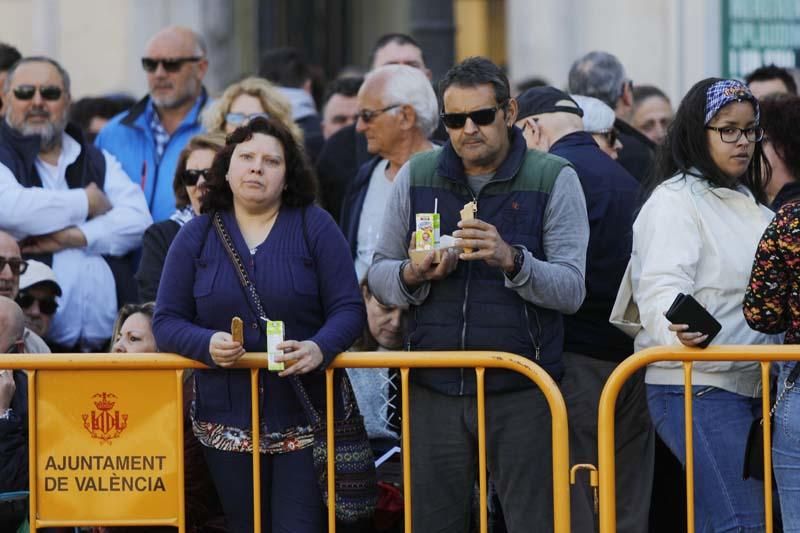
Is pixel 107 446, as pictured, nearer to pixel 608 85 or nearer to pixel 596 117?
pixel 596 117

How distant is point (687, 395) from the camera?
232 inches

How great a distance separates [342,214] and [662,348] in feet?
8.21

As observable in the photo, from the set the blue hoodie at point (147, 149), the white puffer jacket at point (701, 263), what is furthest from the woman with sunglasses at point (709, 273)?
the blue hoodie at point (147, 149)

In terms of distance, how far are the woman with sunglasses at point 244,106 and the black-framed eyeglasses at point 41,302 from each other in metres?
1.19

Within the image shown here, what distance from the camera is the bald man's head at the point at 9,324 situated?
6598mm

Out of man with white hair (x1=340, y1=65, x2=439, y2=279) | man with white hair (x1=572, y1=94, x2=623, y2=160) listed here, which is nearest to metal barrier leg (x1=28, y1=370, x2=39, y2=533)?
man with white hair (x1=340, y1=65, x2=439, y2=279)

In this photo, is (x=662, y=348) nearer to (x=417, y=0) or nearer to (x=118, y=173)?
(x=118, y=173)

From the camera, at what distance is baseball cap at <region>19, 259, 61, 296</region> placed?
755cm

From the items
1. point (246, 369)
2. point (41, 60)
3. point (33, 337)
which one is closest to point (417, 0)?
point (41, 60)

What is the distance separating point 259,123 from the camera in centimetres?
642

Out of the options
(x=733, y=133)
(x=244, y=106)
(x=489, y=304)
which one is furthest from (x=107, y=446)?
(x=244, y=106)

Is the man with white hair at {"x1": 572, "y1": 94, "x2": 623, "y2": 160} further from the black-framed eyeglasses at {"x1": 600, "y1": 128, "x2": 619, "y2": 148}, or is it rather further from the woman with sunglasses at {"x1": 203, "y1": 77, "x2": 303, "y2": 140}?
the woman with sunglasses at {"x1": 203, "y1": 77, "x2": 303, "y2": 140}

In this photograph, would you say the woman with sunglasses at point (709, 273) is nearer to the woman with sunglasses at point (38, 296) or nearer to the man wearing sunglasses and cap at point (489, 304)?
the man wearing sunglasses and cap at point (489, 304)

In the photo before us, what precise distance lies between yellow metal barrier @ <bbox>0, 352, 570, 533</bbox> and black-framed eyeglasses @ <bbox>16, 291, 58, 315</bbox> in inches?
59.3
